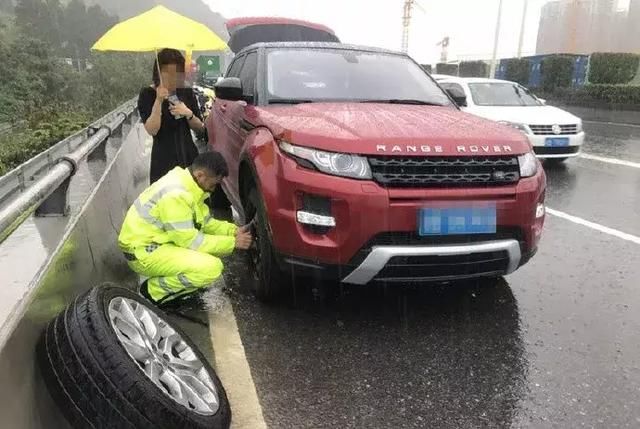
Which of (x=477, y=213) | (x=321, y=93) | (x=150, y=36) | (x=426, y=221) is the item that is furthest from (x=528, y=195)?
(x=150, y=36)

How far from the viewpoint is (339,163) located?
313 centimetres

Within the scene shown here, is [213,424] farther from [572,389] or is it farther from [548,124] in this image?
[548,124]

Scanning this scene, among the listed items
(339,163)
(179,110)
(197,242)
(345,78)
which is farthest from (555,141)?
(197,242)

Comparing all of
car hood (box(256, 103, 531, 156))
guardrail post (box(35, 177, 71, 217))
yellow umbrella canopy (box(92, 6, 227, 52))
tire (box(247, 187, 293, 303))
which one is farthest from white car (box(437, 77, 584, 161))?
guardrail post (box(35, 177, 71, 217))

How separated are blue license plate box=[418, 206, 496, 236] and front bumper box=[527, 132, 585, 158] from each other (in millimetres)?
6211

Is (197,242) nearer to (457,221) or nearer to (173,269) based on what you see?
(173,269)

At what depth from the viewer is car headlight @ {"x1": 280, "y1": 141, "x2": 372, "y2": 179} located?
3.11 m

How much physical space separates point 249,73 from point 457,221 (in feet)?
8.46

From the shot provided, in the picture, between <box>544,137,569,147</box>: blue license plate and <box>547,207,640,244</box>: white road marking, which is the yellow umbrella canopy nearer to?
<box>547,207,640,244</box>: white road marking

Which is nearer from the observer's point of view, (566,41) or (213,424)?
(213,424)

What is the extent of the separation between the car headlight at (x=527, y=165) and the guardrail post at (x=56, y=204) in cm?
260

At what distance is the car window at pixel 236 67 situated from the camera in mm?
5633

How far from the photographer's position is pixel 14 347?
1.87m

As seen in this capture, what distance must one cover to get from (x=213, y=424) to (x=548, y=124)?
8230 millimetres
